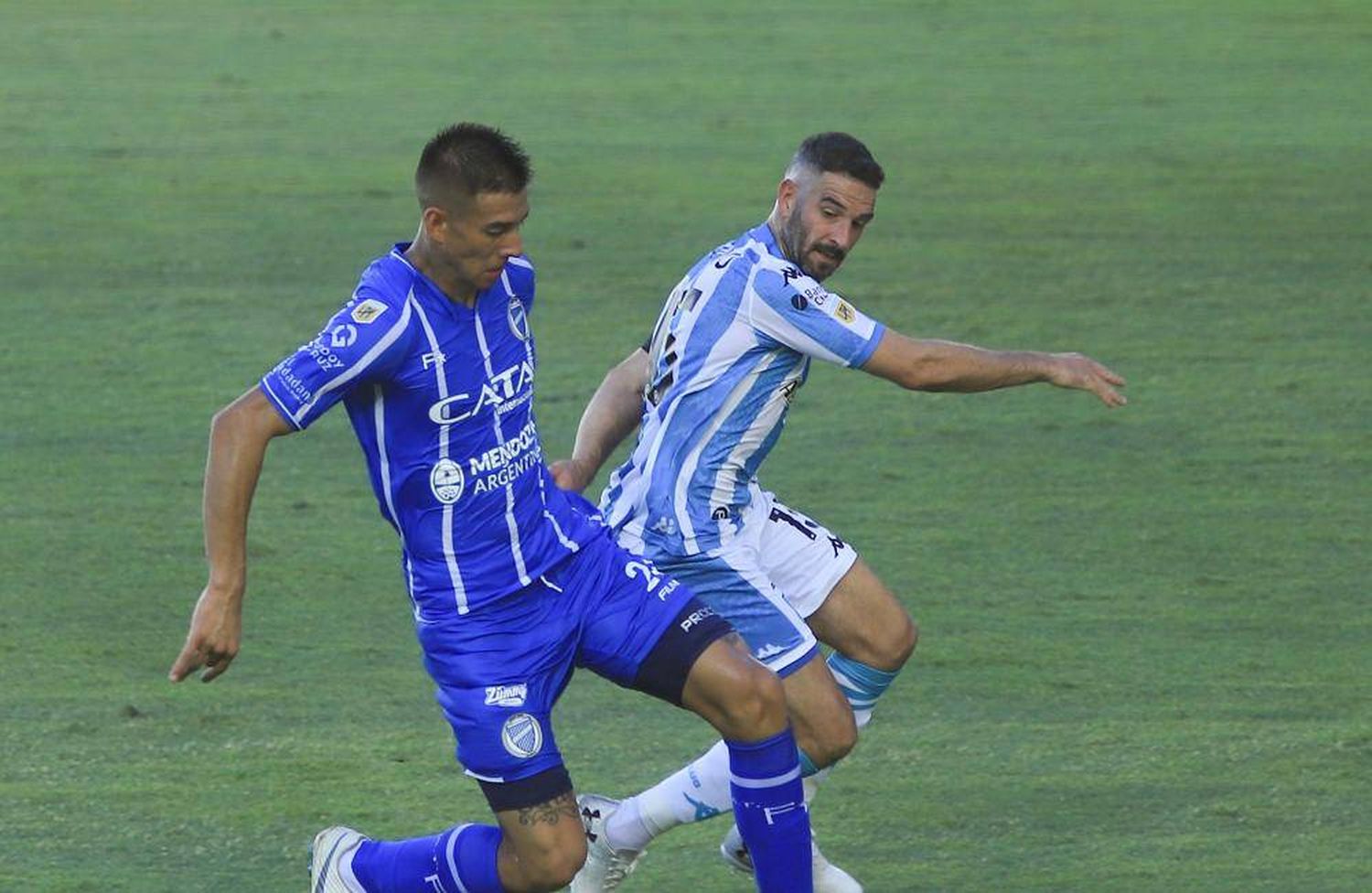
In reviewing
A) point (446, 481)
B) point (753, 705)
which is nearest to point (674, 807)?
point (753, 705)

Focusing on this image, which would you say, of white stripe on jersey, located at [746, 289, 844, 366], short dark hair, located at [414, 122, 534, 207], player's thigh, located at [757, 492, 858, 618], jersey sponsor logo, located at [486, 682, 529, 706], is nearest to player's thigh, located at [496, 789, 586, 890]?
jersey sponsor logo, located at [486, 682, 529, 706]

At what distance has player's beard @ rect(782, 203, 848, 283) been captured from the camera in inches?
238

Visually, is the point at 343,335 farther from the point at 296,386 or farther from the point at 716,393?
the point at 716,393

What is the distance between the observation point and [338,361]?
200 inches

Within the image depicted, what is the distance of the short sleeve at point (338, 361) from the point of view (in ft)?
16.6

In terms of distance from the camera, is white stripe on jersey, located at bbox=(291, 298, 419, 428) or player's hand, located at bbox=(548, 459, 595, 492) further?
player's hand, located at bbox=(548, 459, 595, 492)

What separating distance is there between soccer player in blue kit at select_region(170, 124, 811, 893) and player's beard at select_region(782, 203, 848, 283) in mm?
797

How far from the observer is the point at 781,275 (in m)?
5.86

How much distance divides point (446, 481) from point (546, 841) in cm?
82

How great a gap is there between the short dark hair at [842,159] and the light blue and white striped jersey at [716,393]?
0.79ft

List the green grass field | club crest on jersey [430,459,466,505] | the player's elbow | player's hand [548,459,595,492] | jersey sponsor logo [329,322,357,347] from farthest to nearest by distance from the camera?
the green grass field → player's hand [548,459,595,492] → the player's elbow → club crest on jersey [430,459,466,505] → jersey sponsor logo [329,322,357,347]

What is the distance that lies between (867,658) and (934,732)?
92 centimetres

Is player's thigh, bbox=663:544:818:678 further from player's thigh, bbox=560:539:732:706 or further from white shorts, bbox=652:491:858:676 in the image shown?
player's thigh, bbox=560:539:732:706

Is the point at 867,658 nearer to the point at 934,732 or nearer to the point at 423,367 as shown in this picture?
the point at 934,732
